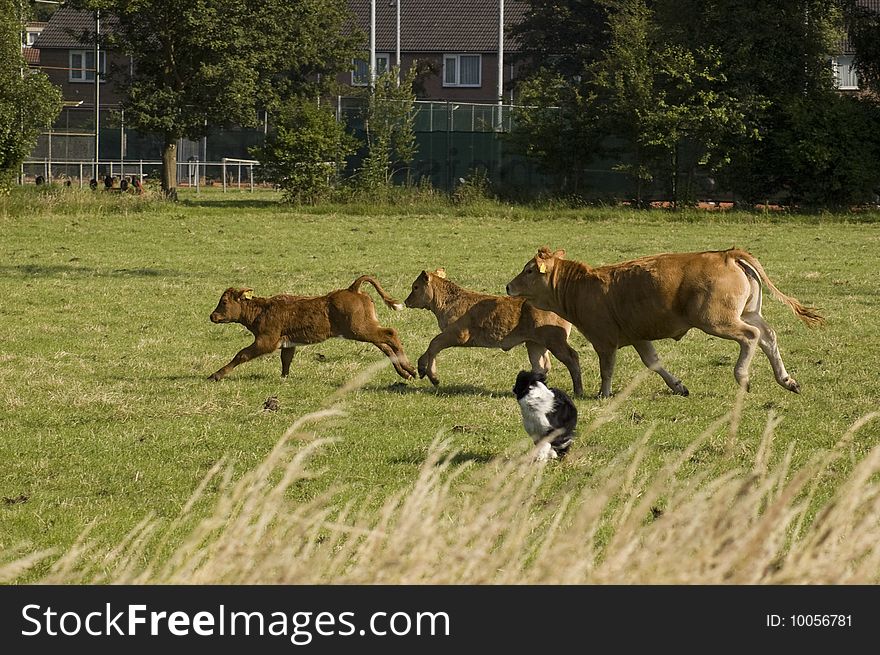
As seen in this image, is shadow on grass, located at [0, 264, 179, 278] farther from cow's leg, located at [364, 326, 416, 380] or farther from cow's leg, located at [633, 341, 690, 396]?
cow's leg, located at [633, 341, 690, 396]

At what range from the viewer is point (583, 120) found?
134 feet

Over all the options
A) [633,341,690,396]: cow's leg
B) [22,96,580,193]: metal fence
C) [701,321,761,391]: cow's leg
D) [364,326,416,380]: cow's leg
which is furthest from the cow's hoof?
[22,96,580,193]: metal fence

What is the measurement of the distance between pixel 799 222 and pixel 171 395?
88.7ft

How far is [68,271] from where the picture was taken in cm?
2108

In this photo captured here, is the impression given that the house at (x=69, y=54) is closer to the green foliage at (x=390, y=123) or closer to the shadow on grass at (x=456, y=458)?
the green foliage at (x=390, y=123)

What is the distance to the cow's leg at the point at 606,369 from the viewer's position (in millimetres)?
11539

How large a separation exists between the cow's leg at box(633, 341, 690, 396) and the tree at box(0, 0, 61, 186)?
27815 mm

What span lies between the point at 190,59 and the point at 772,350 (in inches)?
1390

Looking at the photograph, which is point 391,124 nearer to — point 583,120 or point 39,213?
point 583,120

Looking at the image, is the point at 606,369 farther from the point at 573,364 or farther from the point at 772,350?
the point at 772,350

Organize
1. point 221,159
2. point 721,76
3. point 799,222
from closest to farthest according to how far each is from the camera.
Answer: point 799,222, point 721,76, point 221,159

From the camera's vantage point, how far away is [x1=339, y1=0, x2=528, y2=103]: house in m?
74.2

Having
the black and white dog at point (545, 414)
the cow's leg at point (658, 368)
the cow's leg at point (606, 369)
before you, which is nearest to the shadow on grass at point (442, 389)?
the cow's leg at point (606, 369)

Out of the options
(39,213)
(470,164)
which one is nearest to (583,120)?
(470,164)
